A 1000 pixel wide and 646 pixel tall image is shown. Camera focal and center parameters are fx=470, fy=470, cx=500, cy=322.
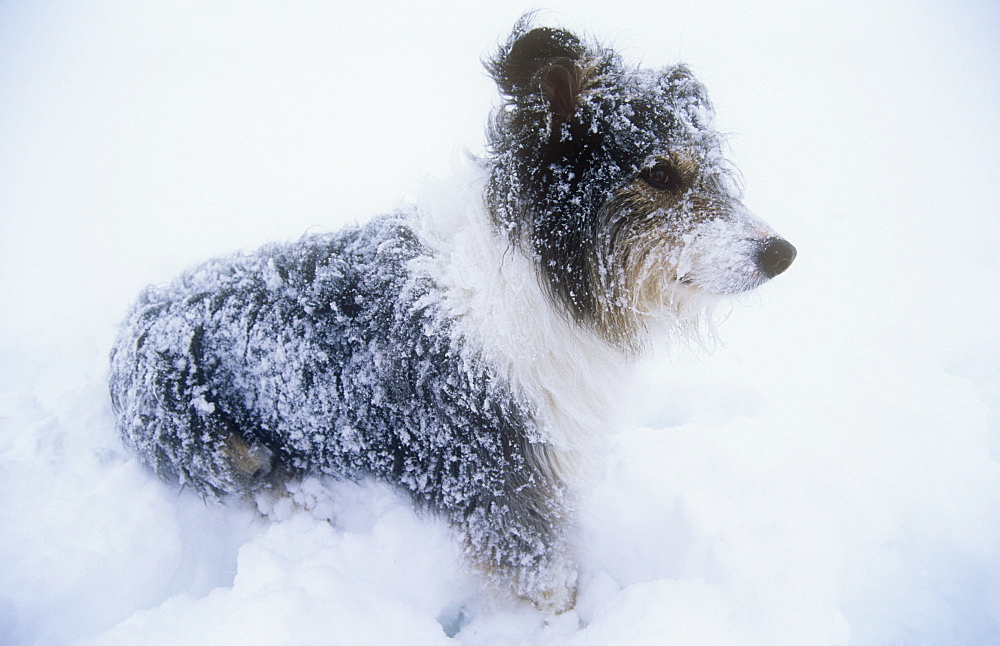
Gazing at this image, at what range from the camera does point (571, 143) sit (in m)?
1.62

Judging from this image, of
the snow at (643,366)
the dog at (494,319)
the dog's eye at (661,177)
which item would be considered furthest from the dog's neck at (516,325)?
the dog's eye at (661,177)

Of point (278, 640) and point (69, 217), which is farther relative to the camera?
point (69, 217)

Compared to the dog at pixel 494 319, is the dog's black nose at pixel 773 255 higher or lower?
higher

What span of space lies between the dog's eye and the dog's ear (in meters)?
0.34

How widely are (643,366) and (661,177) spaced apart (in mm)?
840

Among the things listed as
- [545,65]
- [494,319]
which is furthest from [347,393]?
[545,65]

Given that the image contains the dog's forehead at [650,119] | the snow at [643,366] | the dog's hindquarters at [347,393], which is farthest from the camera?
the snow at [643,366]

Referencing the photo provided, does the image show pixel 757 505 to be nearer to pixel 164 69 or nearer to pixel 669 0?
pixel 669 0

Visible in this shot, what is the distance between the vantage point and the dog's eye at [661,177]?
164 centimetres

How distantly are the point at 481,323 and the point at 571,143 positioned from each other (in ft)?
2.34

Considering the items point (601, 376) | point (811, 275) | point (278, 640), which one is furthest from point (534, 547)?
point (811, 275)

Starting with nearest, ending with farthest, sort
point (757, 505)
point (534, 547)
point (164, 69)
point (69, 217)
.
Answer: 1. point (534, 547)
2. point (757, 505)
3. point (69, 217)
4. point (164, 69)

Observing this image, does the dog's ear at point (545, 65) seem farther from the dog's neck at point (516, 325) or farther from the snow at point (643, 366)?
the dog's neck at point (516, 325)

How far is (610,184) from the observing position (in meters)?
1.61
